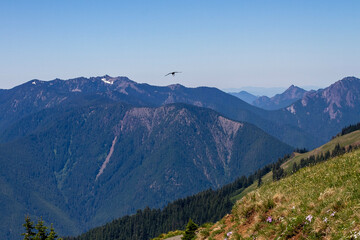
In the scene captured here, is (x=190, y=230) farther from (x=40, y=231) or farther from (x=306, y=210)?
(x=40, y=231)

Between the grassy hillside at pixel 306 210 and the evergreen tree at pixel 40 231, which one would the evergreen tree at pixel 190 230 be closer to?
the grassy hillside at pixel 306 210

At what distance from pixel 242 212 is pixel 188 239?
11.8m

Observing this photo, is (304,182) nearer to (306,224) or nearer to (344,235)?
(306,224)

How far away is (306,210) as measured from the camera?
18.7m

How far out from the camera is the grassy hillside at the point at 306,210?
16500 millimetres

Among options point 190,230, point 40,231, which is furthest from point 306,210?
point 40,231

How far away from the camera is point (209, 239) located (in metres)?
25.1

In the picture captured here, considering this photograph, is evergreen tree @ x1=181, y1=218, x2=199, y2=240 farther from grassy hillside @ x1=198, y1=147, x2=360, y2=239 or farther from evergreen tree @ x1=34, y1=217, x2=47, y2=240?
evergreen tree @ x1=34, y1=217, x2=47, y2=240

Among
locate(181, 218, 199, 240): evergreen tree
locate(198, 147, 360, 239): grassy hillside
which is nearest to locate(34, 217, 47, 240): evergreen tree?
locate(181, 218, 199, 240): evergreen tree

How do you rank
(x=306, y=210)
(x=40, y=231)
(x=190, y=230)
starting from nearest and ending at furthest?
(x=306, y=210)
(x=190, y=230)
(x=40, y=231)

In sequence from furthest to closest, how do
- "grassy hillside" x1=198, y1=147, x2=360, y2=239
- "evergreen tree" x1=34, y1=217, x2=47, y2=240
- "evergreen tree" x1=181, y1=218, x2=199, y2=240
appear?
"evergreen tree" x1=34, y1=217, x2=47, y2=240
"evergreen tree" x1=181, y1=218, x2=199, y2=240
"grassy hillside" x1=198, y1=147, x2=360, y2=239

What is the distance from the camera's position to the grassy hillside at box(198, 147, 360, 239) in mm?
16500

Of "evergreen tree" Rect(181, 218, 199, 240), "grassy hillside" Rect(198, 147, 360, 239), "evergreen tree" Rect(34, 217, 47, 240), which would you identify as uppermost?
"grassy hillside" Rect(198, 147, 360, 239)

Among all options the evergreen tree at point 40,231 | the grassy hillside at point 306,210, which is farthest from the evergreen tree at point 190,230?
the evergreen tree at point 40,231
